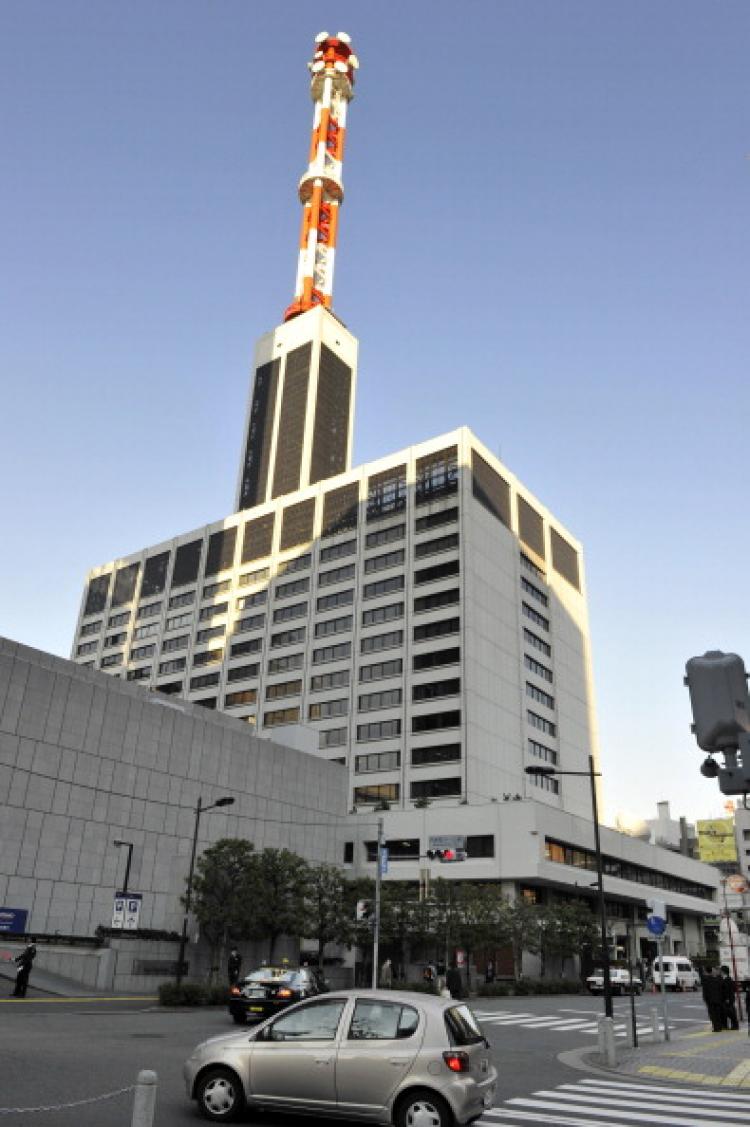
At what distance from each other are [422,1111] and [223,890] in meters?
37.2

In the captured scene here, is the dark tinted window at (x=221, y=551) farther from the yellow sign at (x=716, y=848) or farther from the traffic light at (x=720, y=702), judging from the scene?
the traffic light at (x=720, y=702)

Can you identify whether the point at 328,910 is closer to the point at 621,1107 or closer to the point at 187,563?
the point at 621,1107

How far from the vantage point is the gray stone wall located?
43594 mm

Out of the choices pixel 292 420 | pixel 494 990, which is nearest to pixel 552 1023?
pixel 494 990

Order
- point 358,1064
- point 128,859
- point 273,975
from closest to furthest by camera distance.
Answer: point 358,1064, point 273,975, point 128,859

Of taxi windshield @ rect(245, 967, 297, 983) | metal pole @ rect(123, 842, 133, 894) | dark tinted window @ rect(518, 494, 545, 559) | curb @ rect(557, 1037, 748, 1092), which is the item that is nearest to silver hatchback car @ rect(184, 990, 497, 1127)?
curb @ rect(557, 1037, 748, 1092)

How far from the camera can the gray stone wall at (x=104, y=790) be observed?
43.6 m

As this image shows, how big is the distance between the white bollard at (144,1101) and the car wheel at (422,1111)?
397cm

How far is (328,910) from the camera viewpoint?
48.7 metres

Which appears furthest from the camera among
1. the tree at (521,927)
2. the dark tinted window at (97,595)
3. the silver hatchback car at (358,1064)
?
the dark tinted window at (97,595)

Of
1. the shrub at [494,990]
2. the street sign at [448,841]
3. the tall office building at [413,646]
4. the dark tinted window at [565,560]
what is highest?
the dark tinted window at [565,560]

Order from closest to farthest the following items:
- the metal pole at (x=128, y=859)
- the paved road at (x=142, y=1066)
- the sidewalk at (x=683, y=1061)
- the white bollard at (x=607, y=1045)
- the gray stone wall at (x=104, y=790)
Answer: the paved road at (x=142, y=1066) → the sidewalk at (x=683, y=1061) → the white bollard at (x=607, y=1045) → the gray stone wall at (x=104, y=790) → the metal pole at (x=128, y=859)

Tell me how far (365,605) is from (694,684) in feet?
280

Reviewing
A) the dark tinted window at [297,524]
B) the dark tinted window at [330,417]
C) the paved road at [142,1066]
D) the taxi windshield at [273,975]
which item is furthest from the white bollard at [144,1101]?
the dark tinted window at [330,417]
